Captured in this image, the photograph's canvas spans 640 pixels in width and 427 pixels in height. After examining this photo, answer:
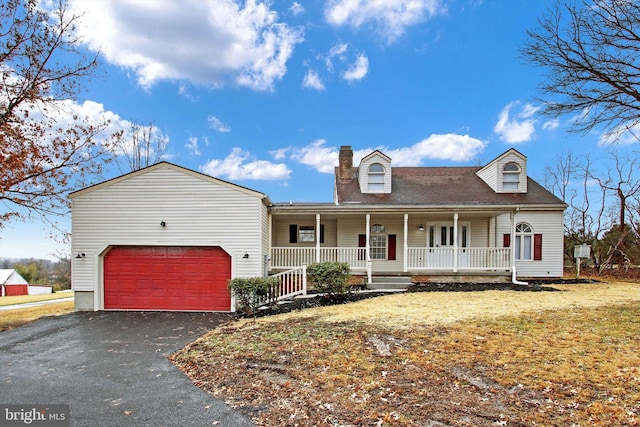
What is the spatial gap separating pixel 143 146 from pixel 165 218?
14.3 meters

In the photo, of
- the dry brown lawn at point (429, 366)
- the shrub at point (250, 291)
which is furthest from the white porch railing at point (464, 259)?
the shrub at point (250, 291)

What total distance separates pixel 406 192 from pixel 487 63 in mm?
6644

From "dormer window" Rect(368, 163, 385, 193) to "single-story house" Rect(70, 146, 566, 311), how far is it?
0.16 feet

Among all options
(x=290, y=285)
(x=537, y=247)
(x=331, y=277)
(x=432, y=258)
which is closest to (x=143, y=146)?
(x=290, y=285)

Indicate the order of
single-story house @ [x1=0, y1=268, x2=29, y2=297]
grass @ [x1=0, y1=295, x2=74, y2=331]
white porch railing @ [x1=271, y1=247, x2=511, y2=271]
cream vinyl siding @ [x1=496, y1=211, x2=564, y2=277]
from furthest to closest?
single-story house @ [x1=0, y1=268, x2=29, y2=297], cream vinyl siding @ [x1=496, y1=211, x2=564, y2=277], white porch railing @ [x1=271, y1=247, x2=511, y2=271], grass @ [x1=0, y1=295, x2=74, y2=331]

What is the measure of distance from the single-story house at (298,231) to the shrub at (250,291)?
0.89 meters

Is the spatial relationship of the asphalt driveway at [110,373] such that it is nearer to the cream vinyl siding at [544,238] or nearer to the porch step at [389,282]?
the porch step at [389,282]

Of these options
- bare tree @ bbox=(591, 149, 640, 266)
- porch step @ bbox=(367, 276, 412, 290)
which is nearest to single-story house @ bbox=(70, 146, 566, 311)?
porch step @ bbox=(367, 276, 412, 290)

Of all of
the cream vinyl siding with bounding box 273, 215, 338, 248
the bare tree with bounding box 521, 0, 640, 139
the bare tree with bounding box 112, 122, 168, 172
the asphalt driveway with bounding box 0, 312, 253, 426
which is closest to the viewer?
the asphalt driveway with bounding box 0, 312, 253, 426

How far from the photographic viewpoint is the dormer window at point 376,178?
15523 mm

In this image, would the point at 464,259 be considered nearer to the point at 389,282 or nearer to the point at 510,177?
the point at 389,282

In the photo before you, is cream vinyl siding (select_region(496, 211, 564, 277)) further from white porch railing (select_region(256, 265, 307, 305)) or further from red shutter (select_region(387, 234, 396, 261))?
white porch railing (select_region(256, 265, 307, 305))

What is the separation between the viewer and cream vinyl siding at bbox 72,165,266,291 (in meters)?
10.3

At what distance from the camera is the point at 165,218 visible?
10.3m
